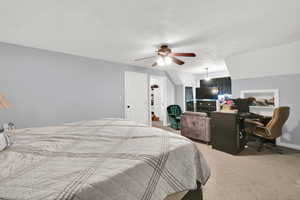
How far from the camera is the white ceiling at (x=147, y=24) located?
1646mm

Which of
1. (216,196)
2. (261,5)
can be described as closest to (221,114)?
(216,196)

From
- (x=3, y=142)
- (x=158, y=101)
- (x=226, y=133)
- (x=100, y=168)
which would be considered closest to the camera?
(x=100, y=168)

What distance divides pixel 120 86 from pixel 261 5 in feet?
11.8

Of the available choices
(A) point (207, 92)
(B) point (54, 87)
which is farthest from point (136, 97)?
(A) point (207, 92)

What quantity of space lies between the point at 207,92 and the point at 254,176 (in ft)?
14.8

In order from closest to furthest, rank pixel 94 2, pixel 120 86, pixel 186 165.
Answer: pixel 186 165 < pixel 94 2 < pixel 120 86

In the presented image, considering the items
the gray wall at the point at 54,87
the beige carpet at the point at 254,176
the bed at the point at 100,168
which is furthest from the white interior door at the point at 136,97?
the bed at the point at 100,168

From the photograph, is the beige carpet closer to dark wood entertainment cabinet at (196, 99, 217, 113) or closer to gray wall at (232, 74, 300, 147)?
gray wall at (232, 74, 300, 147)

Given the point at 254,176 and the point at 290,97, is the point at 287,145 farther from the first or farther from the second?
the point at 254,176

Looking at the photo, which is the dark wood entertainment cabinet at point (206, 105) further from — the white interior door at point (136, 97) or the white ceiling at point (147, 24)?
the white ceiling at point (147, 24)

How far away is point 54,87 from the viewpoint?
323 cm

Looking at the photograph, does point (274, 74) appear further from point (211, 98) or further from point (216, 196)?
point (216, 196)

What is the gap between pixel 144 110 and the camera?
501cm

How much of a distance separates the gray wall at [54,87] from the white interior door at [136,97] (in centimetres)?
35
